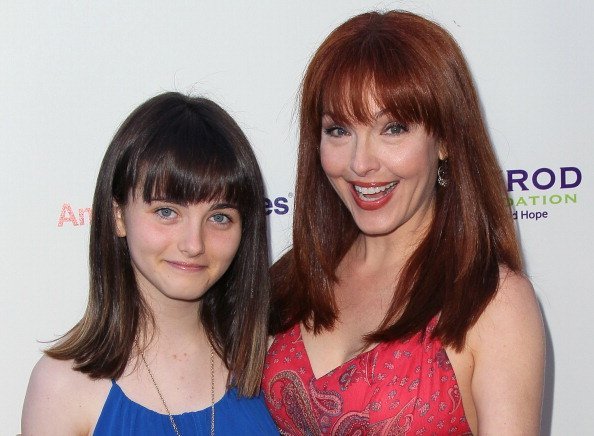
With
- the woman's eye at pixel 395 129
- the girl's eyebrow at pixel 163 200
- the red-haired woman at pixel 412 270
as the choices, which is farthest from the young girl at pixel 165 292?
the woman's eye at pixel 395 129

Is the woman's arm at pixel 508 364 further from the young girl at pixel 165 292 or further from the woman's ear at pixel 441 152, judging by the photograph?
the young girl at pixel 165 292

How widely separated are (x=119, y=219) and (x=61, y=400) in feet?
1.31

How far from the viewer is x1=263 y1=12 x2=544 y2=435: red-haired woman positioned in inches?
73.7

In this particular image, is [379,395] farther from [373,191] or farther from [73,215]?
[73,215]

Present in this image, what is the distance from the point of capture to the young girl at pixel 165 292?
1854mm

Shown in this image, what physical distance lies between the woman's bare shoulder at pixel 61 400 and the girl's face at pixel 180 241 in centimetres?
26

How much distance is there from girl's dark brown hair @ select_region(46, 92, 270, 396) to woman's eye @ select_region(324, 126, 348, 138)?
20 cm

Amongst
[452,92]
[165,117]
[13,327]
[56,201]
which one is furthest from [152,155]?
[13,327]

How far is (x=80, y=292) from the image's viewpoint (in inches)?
104

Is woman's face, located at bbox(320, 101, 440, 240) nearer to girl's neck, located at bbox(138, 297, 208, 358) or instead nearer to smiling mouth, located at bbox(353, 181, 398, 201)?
smiling mouth, located at bbox(353, 181, 398, 201)

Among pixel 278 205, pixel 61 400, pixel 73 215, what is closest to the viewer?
pixel 61 400

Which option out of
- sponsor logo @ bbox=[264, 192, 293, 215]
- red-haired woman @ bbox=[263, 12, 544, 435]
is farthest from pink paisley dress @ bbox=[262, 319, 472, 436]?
sponsor logo @ bbox=[264, 192, 293, 215]

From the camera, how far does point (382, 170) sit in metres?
1.96

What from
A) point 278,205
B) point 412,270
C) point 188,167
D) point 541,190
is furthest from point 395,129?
point 541,190
